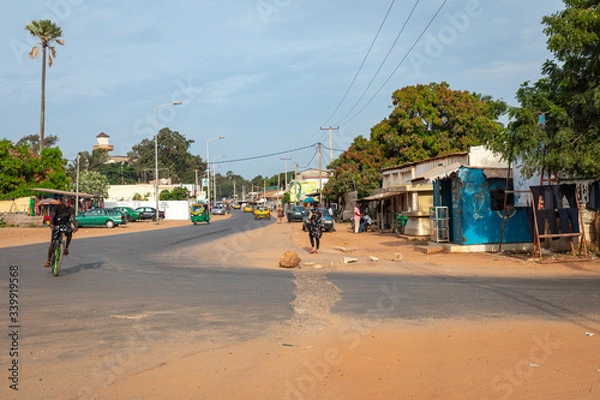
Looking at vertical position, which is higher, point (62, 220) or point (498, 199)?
point (498, 199)

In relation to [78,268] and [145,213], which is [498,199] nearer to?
[78,268]

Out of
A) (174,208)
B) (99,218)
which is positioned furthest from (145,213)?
(99,218)

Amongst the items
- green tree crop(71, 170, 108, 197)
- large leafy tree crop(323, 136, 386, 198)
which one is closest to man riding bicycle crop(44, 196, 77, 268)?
large leafy tree crop(323, 136, 386, 198)

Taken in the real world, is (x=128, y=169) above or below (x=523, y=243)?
above

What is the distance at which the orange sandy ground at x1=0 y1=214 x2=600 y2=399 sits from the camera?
5211 mm

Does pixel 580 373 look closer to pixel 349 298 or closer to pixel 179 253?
pixel 349 298

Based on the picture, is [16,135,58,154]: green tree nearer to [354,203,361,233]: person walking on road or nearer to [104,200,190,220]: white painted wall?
[104,200,190,220]: white painted wall

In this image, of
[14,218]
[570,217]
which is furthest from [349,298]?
[14,218]

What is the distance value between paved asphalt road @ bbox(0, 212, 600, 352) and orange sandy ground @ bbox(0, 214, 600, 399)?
54 centimetres

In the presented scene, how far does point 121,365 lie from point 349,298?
16.5ft

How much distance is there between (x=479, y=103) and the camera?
145 feet

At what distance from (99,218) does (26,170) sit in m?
8.59

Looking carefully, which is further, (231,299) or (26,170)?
(26,170)

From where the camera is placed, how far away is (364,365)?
19.8ft
